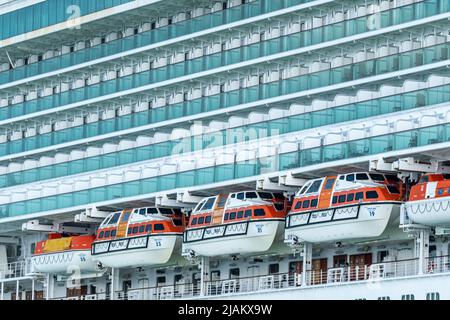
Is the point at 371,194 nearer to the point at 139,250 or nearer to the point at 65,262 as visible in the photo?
Answer: the point at 139,250

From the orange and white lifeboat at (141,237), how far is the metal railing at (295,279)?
1.24m

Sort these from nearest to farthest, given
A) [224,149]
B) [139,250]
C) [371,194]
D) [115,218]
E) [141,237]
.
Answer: [371,194], [224,149], [141,237], [139,250], [115,218]

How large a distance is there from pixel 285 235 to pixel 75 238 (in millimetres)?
12326

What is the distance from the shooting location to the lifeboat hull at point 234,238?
45156mm

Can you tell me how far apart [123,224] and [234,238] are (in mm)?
6253

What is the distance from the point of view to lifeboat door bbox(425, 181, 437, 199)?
128 ft

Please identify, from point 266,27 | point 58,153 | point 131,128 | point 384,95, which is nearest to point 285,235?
point 384,95

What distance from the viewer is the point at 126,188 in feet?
172

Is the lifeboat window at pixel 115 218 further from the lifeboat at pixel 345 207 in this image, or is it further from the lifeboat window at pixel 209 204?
the lifeboat at pixel 345 207

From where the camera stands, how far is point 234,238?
45.8m

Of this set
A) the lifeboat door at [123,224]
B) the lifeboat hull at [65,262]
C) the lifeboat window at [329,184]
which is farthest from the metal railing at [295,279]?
the lifeboat window at [329,184]

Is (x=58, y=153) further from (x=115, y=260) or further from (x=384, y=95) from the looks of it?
(x=384, y=95)

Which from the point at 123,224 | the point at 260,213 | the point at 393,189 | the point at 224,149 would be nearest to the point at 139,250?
the point at 123,224

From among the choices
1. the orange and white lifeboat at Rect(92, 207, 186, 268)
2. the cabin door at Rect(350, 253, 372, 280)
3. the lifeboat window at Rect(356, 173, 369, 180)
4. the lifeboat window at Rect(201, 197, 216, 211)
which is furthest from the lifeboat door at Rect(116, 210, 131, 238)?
the lifeboat window at Rect(356, 173, 369, 180)
